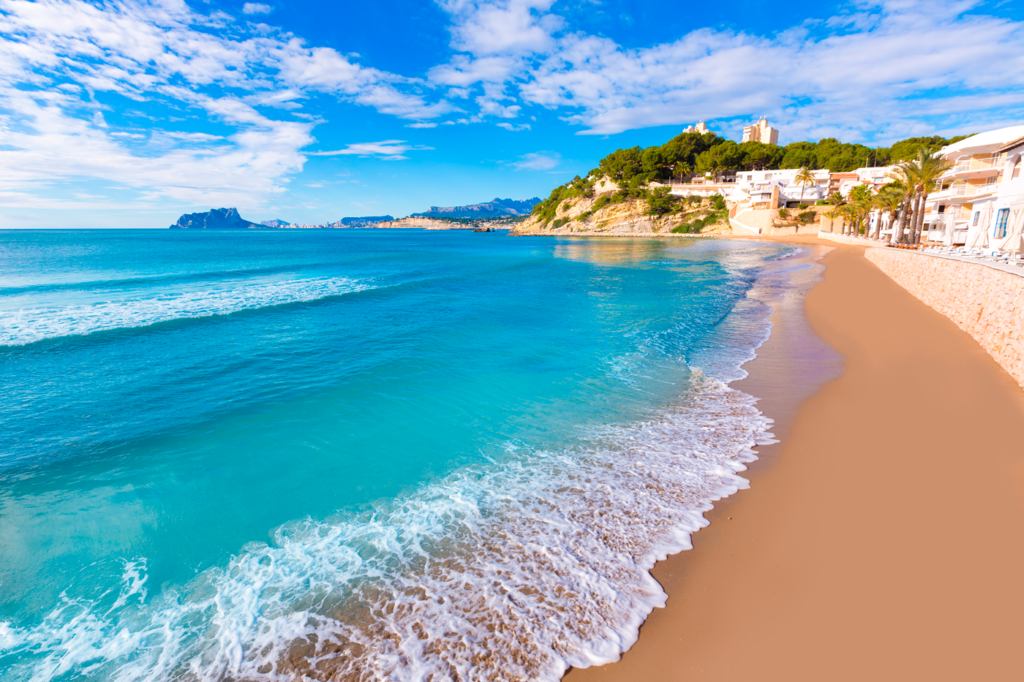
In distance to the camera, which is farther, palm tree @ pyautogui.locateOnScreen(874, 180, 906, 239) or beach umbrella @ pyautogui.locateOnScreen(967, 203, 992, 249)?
palm tree @ pyautogui.locateOnScreen(874, 180, 906, 239)

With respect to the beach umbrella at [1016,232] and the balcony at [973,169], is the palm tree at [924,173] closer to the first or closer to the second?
the balcony at [973,169]

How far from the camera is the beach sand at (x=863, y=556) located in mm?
3613

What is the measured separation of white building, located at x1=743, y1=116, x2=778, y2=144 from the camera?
144875 mm

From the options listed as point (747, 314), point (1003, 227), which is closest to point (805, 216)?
point (1003, 227)

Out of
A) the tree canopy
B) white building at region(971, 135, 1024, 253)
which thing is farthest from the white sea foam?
the tree canopy

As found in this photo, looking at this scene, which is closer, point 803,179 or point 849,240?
point 849,240

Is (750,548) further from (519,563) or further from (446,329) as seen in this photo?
(446,329)

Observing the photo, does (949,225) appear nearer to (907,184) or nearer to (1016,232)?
(907,184)

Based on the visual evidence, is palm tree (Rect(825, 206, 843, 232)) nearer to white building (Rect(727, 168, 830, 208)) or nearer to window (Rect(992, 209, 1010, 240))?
white building (Rect(727, 168, 830, 208))

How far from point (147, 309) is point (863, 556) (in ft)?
82.5

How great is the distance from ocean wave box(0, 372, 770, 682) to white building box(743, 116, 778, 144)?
573 ft

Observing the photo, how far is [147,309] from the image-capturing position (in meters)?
19.1

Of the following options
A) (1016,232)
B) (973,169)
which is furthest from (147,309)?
(973,169)

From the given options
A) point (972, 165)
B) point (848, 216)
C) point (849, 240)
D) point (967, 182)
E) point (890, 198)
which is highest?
point (972, 165)
